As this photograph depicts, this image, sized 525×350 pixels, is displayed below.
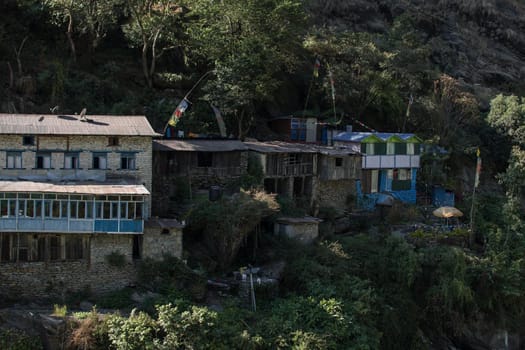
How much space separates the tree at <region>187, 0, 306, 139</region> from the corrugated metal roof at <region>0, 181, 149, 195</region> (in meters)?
14.3

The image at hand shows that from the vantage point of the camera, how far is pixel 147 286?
1272 inches

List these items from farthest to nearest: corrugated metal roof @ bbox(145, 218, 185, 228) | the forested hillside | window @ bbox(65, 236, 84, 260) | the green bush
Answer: corrugated metal roof @ bbox(145, 218, 185, 228), window @ bbox(65, 236, 84, 260), the forested hillside, the green bush

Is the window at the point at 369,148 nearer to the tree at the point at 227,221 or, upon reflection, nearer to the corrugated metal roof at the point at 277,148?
the corrugated metal roof at the point at 277,148

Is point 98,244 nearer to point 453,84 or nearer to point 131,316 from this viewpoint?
point 131,316

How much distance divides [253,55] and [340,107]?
9.66 metres

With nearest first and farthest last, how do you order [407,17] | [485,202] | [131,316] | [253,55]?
[131,316] < [253,55] < [485,202] < [407,17]

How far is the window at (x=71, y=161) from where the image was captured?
34469mm

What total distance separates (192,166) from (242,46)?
1017 cm

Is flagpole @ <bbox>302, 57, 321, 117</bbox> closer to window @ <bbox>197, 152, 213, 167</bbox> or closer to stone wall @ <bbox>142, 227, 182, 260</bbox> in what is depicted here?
window @ <bbox>197, 152, 213, 167</bbox>

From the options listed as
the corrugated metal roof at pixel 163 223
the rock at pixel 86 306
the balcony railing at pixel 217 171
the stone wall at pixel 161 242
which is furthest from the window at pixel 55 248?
the balcony railing at pixel 217 171

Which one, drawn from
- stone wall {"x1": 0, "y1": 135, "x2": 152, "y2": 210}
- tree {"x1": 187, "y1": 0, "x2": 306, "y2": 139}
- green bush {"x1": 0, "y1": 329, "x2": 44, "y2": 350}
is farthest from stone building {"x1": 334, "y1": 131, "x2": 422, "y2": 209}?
green bush {"x1": 0, "y1": 329, "x2": 44, "y2": 350}

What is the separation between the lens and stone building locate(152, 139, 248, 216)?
38594 millimetres

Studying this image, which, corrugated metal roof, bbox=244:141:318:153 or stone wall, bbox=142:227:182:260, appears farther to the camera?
corrugated metal roof, bbox=244:141:318:153

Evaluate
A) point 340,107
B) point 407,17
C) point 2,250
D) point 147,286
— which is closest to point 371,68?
point 340,107
